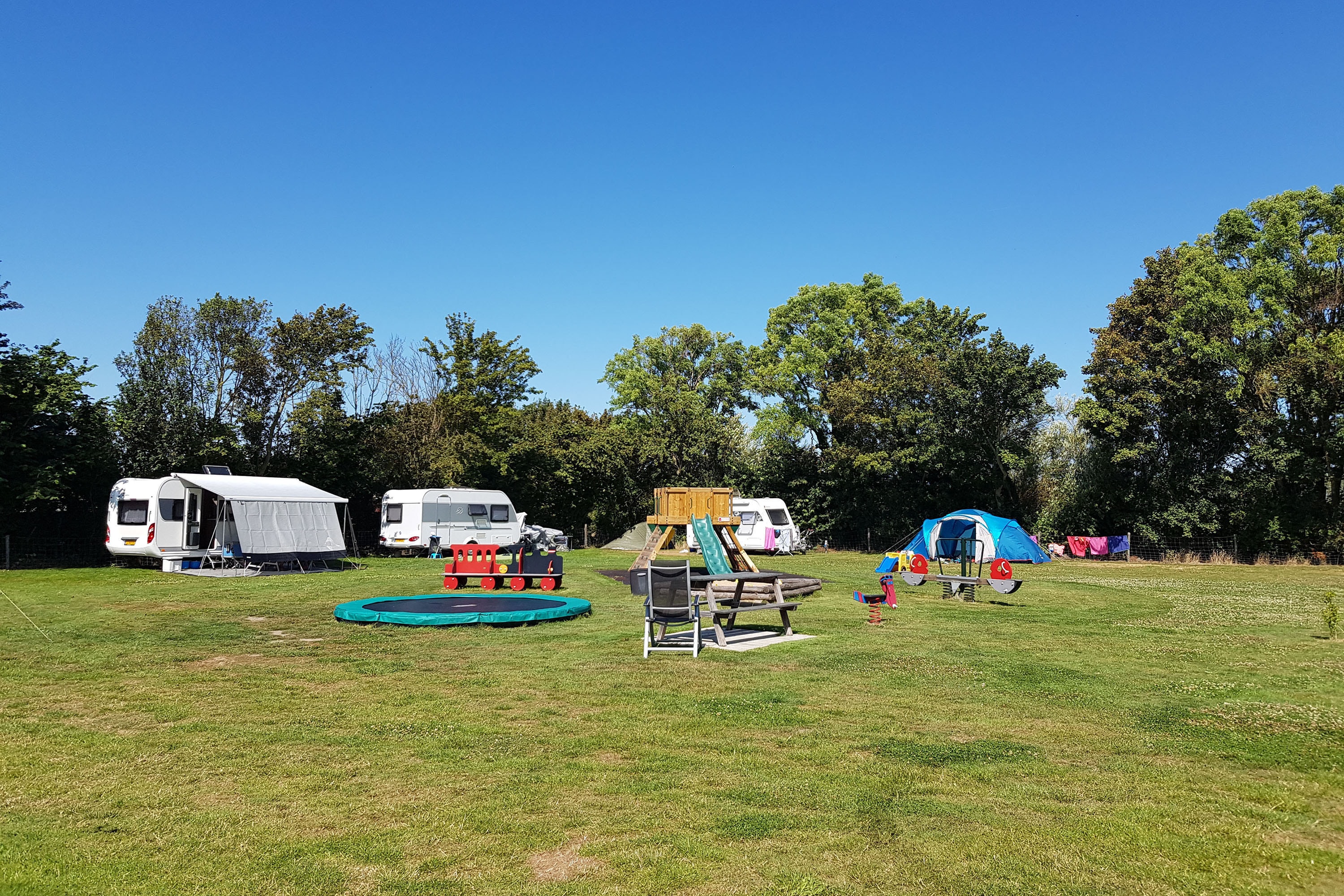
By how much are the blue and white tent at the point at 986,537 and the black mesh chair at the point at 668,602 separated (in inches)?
701

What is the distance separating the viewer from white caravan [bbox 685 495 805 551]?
31734 mm

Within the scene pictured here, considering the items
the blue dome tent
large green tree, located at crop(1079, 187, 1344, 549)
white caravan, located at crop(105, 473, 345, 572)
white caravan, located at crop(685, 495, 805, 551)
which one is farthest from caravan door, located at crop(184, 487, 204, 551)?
large green tree, located at crop(1079, 187, 1344, 549)

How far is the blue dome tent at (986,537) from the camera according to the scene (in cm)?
2788

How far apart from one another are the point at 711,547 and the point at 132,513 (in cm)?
1696

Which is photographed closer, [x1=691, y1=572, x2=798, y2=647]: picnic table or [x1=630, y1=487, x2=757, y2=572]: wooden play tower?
[x1=691, y1=572, x2=798, y2=647]: picnic table

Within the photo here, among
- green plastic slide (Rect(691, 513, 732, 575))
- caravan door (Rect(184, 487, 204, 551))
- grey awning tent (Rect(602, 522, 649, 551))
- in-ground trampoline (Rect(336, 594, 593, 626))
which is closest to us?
in-ground trampoline (Rect(336, 594, 593, 626))

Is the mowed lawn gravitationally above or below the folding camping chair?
below

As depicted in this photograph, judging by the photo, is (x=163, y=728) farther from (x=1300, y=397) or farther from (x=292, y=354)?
(x=1300, y=397)

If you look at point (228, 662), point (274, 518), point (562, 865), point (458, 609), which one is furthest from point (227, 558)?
point (562, 865)

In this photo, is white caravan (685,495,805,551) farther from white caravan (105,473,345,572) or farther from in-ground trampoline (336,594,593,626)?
in-ground trampoline (336,594,593,626)

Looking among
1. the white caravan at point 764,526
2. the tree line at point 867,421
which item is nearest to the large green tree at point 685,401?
the tree line at point 867,421

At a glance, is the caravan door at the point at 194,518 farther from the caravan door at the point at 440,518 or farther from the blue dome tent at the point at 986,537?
the blue dome tent at the point at 986,537

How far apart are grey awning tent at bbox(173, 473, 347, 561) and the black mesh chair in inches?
605

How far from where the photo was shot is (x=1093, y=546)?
30.9 meters
